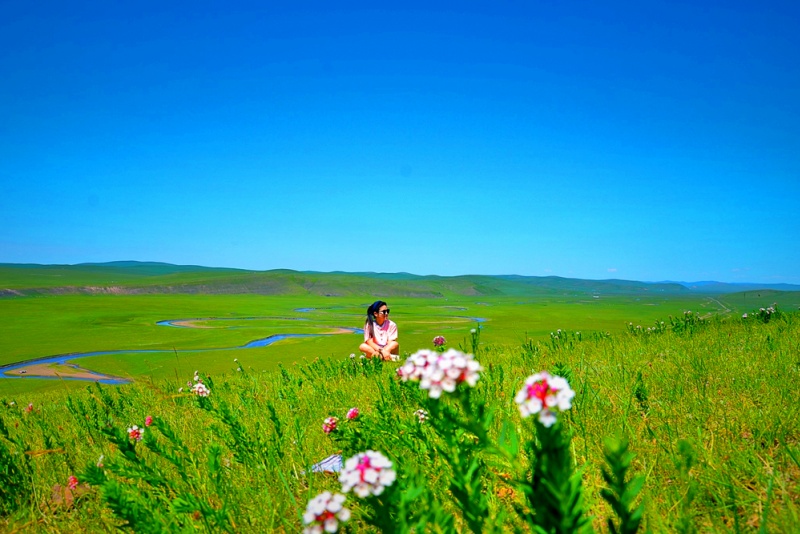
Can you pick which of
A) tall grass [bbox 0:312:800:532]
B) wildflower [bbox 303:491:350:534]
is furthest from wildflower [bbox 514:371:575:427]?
wildflower [bbox 303:491:350:534]

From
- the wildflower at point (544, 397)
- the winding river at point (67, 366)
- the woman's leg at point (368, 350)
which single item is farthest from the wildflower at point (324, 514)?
the winding river at point (67, 366)

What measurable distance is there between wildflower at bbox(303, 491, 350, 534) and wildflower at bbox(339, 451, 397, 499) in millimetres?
55

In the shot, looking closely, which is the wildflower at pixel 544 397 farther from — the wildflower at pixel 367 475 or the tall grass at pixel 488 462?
the wildflower at pixel 367 475

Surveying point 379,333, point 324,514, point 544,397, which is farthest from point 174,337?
point 544,397

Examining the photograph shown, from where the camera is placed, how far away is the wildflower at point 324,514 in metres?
1.23

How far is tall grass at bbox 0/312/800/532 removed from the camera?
141 cm

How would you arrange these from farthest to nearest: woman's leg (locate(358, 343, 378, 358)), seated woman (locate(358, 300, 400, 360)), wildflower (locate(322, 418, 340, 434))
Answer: seated woman (locate(358, 300, 400, 360)), woman's leg (locate(358, 343, 378, 358)), wildflower (locate(322, 418, 340, 434))

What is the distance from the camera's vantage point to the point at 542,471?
3.93 feet

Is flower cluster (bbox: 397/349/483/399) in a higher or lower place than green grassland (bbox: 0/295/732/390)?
higher

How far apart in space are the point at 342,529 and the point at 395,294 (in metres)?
148

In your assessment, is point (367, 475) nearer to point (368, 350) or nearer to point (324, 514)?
point (324, 514)

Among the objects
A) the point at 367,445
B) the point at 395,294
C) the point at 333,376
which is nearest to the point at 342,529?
the point at 367,445

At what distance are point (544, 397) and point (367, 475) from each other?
1.90 feet

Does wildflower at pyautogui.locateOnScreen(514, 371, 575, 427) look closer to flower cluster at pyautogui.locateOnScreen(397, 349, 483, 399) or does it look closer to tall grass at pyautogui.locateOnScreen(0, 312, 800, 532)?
tall grass at pyautogui.locateOnScreen(0, 312, 800, 532)
